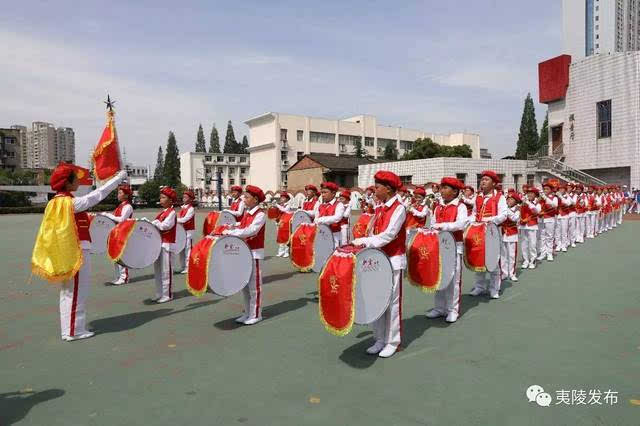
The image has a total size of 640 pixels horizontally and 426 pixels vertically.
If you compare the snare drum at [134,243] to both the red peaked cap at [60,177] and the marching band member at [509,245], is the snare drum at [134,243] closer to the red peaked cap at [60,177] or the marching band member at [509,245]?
the red peaked cap at [60,177]

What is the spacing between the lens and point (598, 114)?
33844 millimetres

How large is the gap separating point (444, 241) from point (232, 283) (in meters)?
2.72

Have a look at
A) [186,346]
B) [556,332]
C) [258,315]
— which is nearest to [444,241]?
[556,332]

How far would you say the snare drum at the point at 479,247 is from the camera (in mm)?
6836

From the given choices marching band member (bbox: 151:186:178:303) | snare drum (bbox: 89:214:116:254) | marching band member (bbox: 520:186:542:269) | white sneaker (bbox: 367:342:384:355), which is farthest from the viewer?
marching band member (bbox: 520:186:542:269)

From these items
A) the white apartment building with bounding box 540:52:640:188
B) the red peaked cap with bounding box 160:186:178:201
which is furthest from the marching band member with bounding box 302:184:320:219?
the white apartment building with bounding box 540:52:640:188

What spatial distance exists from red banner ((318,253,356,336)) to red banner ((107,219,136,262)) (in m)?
3.96

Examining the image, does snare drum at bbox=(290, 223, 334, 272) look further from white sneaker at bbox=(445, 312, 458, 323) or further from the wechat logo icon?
the wechat logo icon

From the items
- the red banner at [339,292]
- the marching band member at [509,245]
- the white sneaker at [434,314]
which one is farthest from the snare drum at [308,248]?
the marching band member at [509,245]

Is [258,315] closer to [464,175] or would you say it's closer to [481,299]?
[481,299]

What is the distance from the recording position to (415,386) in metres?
4.13

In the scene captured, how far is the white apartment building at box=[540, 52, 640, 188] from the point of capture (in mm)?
31703

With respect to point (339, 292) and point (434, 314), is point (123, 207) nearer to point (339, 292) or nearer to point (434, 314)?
point (339, 292)

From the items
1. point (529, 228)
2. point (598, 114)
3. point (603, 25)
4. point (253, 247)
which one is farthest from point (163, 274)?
point (603, 25)
